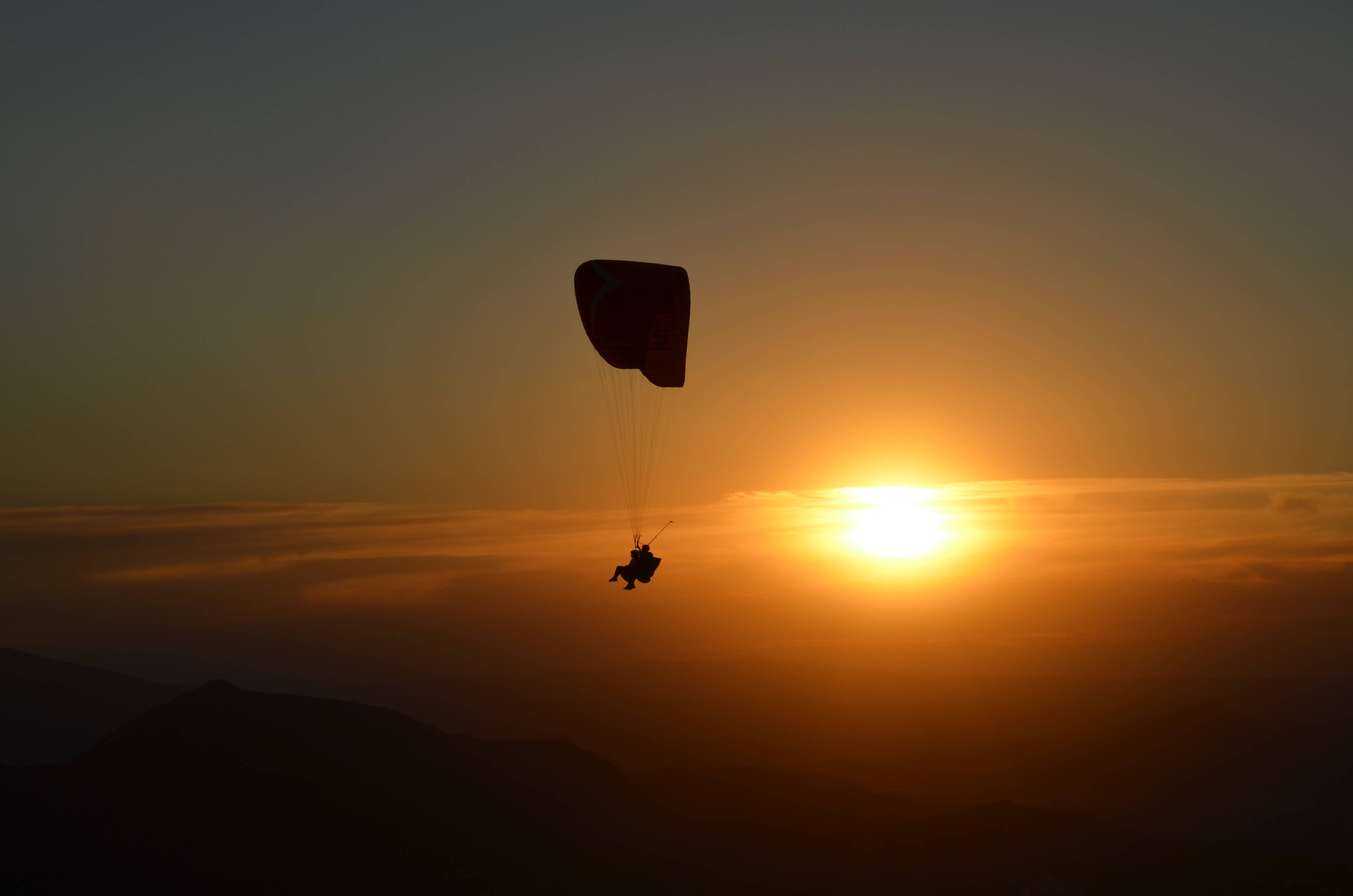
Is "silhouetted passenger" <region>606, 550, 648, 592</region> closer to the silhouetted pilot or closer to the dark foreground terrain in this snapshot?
the silhouetted pilot

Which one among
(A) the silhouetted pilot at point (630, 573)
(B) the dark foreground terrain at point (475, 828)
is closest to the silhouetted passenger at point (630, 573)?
(A) the silhouetted pilot at point (630, 573)

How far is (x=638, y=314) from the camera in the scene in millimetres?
53344

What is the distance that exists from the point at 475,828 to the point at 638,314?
93.8m

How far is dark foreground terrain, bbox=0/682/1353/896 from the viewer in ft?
347

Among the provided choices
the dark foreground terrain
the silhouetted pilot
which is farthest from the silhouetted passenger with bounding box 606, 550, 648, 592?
the dark foreground terrain

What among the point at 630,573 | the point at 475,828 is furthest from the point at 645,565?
the point at 475,828

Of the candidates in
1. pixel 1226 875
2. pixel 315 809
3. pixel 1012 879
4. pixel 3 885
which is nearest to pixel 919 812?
pixel 1012 879

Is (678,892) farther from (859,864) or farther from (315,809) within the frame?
(315,809)

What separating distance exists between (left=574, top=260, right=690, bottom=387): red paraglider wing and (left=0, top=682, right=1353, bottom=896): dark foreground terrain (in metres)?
81.0

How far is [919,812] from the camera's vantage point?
16050cm

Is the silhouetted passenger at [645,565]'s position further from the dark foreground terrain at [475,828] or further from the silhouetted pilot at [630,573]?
the dark foreground terrain at [475,828]

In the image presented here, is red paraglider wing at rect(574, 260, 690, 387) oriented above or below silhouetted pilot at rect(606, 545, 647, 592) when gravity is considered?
above

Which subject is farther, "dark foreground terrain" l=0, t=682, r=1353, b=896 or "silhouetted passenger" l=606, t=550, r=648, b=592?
"dark foreground terrain" l=0, t=682, r=1353, b=896

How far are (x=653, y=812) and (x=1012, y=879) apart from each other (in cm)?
5421
